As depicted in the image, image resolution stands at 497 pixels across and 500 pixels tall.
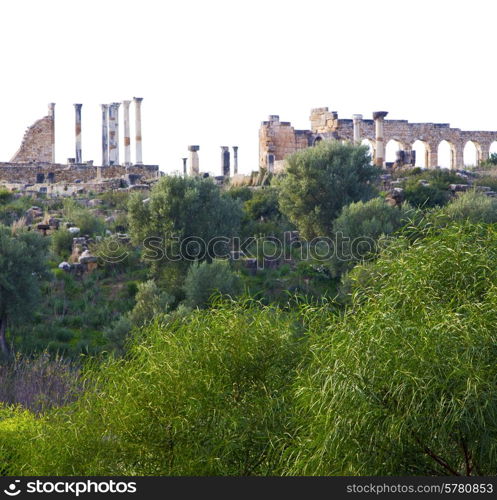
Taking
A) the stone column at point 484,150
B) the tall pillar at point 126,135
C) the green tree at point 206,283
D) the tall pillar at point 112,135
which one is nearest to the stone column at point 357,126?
the stone column at point 484,150

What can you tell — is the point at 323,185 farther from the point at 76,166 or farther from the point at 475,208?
the point at 76,166

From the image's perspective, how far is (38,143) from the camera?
2216 inches

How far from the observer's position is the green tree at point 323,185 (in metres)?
37.5

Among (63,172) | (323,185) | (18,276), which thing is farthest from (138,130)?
(18,276)

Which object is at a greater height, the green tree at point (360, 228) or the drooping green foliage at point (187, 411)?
the green tree at point (360, 228)

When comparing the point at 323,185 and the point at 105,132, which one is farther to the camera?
the point at 105,132

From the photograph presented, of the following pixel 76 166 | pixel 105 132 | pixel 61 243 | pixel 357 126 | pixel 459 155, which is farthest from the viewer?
pixel 105 132

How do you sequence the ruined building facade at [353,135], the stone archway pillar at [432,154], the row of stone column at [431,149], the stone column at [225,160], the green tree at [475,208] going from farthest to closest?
the stone column at [225,160] < the stone archway pillar at [432,154] < the ruined building facade at [353,135] < the row of stone column at [431,149] < the green tree at [475,208]

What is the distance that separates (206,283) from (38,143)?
29.0m

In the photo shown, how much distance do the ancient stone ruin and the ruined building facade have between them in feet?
20.3

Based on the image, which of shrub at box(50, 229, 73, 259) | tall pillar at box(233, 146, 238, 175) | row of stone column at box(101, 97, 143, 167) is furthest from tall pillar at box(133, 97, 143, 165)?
shrub at box(50, 229, 73, 259)

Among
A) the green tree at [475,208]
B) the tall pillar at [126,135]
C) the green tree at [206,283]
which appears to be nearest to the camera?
the green tree at [206,283]

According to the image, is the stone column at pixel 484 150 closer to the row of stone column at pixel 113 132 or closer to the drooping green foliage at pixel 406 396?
the row of stone column at pixel 113 132

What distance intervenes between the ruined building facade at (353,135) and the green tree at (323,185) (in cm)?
1384
